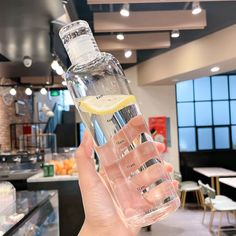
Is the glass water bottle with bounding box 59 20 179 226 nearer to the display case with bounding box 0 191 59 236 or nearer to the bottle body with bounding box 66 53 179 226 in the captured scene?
the bottle body with bounding box 66 53 179 226

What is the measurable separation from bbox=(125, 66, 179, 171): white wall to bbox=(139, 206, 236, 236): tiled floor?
155cm

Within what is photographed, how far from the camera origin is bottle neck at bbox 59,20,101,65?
0.75m

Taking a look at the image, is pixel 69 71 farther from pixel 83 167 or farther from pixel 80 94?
pixel 83 167

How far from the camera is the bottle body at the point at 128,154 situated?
74 cm

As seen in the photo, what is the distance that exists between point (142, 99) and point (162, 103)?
0.49 m

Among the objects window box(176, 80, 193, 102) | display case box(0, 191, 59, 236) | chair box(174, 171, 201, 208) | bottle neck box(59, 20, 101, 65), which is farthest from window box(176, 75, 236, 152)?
bottle neck box(59, 20, 101, 65)

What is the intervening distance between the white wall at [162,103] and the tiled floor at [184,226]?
1551mm

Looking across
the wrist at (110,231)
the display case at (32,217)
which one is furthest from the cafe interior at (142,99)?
the wrist at (110,231)

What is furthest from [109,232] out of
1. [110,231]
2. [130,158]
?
[130,158]

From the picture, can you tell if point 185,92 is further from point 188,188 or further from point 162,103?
point 188,188

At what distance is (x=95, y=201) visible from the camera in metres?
0.86

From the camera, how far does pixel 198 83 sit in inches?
348

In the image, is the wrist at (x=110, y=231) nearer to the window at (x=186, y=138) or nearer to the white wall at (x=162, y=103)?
the white wall at (x=162, y=103)

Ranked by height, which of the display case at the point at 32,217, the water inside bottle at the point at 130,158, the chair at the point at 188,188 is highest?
the water inside bottle at the point at 130,158
